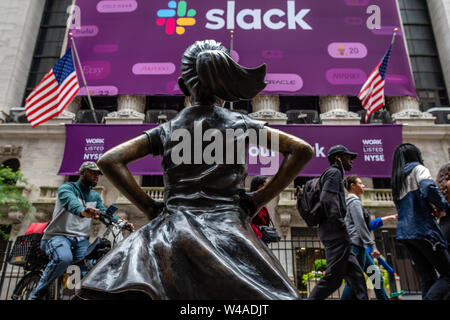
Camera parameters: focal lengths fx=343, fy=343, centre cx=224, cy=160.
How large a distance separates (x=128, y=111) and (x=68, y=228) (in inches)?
622

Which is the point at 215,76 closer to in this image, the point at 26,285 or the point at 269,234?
the point at 269,234

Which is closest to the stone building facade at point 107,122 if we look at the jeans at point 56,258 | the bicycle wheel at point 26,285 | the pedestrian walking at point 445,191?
the bicycle wheel at point 26,285

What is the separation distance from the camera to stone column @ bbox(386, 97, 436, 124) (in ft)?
62.0

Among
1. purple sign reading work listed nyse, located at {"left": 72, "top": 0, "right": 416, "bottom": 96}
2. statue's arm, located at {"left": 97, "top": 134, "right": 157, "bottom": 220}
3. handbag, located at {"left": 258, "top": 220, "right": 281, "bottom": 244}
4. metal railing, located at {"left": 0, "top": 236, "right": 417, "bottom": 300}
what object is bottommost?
statue's arm, located at {"left": 97, "top": 134, "right": 157, "bottom": 220}

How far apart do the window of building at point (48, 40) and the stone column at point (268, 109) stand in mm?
14354

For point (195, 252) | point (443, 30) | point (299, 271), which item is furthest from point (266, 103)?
point (195, 252)

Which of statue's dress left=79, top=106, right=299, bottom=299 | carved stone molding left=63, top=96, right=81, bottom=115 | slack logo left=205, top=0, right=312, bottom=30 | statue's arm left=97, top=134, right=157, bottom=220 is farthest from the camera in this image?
carved stone molding left=63, top=96, right=81, bottom=115

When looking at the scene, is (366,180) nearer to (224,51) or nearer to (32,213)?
(32,213)

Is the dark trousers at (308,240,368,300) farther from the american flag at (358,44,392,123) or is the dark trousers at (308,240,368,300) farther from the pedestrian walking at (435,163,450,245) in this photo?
the american flag at (358,44,392,123)

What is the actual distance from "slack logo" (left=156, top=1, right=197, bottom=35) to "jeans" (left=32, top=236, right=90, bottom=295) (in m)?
17.0

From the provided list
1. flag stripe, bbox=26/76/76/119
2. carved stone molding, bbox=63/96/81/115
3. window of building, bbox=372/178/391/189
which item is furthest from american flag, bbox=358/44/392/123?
carved stone molding, bbox=63/96/81/115

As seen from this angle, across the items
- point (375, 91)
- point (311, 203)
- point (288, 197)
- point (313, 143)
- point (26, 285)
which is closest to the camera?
point (311, 203)

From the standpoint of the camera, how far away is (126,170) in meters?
1.78

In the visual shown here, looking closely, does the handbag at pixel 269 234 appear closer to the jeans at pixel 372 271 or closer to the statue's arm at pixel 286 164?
the jeans at pixel 372 271
